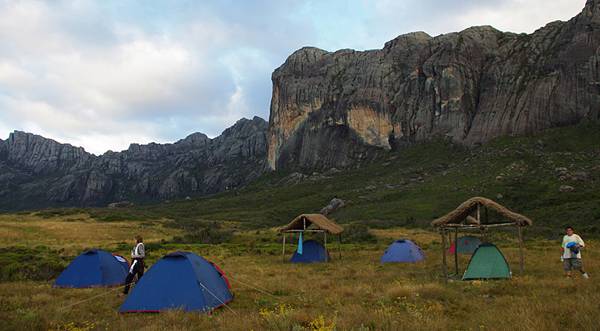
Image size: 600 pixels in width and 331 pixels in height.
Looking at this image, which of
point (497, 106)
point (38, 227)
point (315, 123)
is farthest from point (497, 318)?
point (315, 123)

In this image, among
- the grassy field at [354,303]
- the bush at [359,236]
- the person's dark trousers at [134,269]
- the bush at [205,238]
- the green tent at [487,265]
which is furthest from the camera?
the bush at [205,238]

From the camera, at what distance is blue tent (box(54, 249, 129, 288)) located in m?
18.0

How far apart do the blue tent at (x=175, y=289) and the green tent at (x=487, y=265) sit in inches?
430

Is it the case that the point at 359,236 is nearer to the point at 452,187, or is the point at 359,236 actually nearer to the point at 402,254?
the point at 402,254

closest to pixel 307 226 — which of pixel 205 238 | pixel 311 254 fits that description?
pixel 311 254

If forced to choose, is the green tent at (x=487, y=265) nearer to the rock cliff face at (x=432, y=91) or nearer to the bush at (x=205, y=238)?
the bush at (x=205, y=238)

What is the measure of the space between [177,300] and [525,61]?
388 feet

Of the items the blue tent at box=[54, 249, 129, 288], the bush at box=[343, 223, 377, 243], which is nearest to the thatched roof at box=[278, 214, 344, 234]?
the blue tent at box=[54, 249, 129, 288]

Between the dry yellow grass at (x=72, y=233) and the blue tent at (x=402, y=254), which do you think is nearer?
the blue tent at (x=402, y=254)

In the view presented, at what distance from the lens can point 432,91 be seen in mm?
125875

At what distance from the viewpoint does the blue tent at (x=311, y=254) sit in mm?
29484

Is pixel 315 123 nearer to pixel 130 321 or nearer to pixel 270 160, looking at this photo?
pixel 270 160

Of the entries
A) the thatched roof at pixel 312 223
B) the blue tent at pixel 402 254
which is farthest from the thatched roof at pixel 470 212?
the thatched roof at pixel 312 223

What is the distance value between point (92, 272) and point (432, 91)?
394ft
